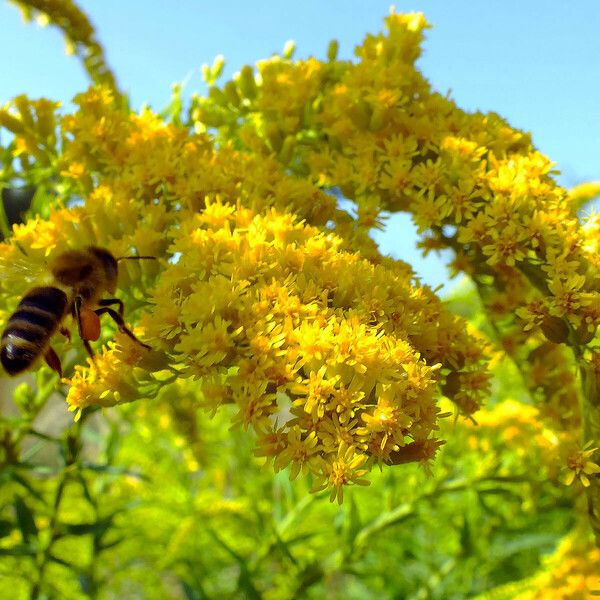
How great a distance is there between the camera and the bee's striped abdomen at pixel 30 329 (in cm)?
117

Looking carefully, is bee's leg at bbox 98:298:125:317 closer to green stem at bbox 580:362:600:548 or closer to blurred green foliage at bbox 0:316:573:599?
blurred green foliage at bbox 0:316:573:599

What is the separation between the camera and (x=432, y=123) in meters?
1.47

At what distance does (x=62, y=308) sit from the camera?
1263 millimetres

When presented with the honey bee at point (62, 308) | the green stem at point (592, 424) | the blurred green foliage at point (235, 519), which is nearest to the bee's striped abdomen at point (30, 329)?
the honey bee at point (62, 308)

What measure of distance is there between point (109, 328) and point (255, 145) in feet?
1.70

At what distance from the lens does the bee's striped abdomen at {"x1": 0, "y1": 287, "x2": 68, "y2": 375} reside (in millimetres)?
1173

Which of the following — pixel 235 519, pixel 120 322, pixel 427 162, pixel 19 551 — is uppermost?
pixel 427 162

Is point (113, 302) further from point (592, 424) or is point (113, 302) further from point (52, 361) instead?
point (592, 424)

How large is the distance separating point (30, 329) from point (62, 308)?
92 millimetres

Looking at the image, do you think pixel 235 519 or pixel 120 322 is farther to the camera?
pixel 235 519

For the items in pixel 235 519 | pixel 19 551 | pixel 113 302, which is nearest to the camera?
pixel 113 302

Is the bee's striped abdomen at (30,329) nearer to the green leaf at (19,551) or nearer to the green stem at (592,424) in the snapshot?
the green leaf at (19,551)

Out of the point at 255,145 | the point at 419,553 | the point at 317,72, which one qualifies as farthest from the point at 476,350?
the point at 419,553

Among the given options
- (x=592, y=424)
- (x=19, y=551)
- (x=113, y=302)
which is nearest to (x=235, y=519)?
(x=19, y=551)
